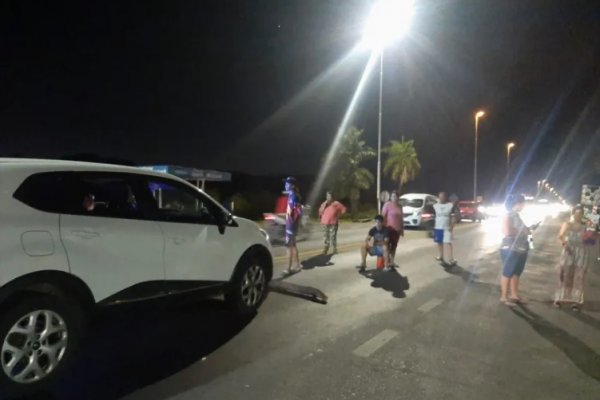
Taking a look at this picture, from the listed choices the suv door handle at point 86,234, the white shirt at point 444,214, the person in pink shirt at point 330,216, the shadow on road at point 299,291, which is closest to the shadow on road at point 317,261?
the person in pink shirt at point 330,216

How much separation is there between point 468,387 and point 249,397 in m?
1.86

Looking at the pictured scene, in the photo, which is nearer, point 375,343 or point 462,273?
point 375,343

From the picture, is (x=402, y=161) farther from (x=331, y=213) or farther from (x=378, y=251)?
(x=378, y=251)

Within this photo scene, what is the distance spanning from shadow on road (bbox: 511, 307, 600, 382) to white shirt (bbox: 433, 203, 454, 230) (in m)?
4.55

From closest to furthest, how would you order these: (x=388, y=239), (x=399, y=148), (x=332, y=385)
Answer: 1. (x=332, y=385)
2. (x=388, y=239)
3. (x=399, y=148)

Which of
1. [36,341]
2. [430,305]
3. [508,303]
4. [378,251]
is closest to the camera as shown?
[36,341]

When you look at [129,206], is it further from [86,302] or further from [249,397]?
[249,397]

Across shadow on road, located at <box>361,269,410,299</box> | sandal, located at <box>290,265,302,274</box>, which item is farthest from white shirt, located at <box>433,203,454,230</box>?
sandal, located at <box>290,265,302,274</box>

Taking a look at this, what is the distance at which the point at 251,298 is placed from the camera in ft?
20.8

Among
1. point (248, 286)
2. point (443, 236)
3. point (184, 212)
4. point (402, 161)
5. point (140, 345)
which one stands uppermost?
point (402, 161)

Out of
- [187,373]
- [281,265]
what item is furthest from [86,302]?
[281,265]

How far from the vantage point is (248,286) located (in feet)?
20.6

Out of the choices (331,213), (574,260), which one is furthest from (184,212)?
(331,213)

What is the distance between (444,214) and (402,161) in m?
34.0
